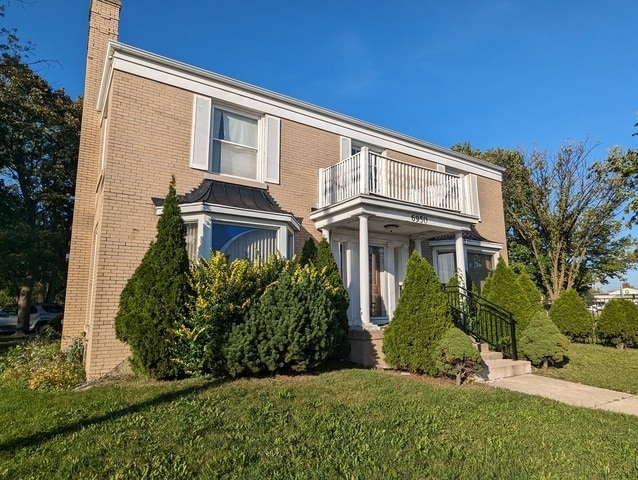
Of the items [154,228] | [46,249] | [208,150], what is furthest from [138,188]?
[46,249]

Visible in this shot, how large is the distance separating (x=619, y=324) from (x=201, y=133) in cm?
1276

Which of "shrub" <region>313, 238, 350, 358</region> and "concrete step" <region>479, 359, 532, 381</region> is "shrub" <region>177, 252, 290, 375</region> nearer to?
"shrub" <region>313, 238, 350, 358</region>

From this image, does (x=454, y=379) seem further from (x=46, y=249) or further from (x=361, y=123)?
(x=46, y=249)

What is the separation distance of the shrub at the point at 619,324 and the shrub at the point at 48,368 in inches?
541

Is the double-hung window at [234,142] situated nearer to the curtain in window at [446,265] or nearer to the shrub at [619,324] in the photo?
the curtain in window at [446,265]

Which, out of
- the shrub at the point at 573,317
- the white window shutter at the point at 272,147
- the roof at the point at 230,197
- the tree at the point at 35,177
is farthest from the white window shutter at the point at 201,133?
the tree at the point at 35,177

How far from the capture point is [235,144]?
31.1 feet

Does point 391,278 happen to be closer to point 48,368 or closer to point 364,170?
point 364,170

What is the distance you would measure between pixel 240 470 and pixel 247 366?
3.07 metres

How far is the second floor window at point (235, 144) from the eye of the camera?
9.27 metres

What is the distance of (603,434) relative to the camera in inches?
170

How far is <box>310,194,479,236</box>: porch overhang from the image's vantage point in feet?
28.9

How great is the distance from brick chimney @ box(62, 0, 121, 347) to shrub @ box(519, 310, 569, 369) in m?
10.0

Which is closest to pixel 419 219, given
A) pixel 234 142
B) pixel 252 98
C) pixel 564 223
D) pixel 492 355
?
pixel 492 355
